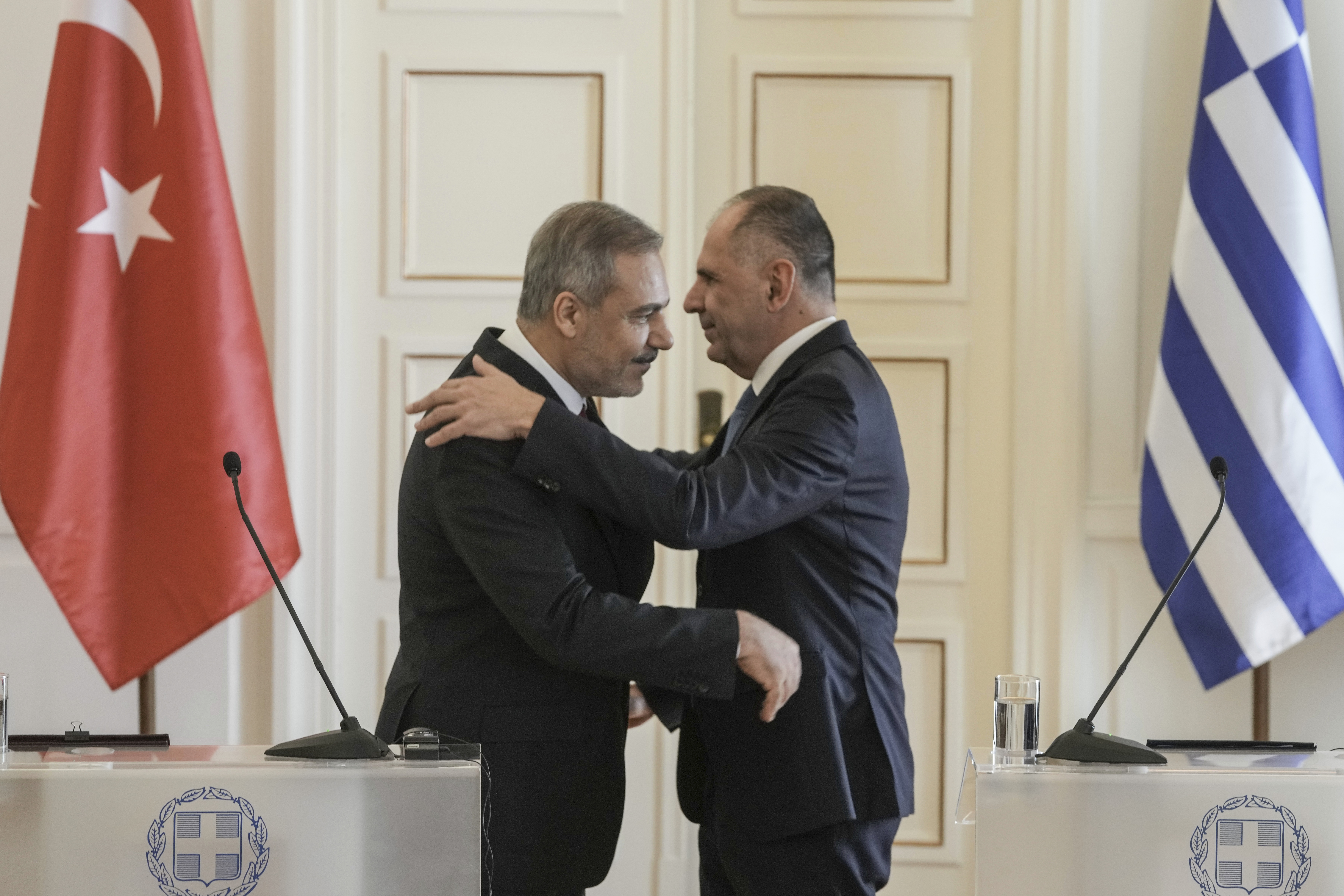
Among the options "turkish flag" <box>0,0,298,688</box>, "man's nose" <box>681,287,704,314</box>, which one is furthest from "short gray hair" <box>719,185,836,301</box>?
"turkish flag" <box>0,0,298,688</box>

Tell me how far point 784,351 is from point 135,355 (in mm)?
1600

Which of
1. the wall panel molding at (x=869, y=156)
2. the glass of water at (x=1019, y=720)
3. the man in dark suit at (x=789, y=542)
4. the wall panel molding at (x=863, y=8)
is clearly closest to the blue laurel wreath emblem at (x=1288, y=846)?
the glass of water at (x=1019, y=720)

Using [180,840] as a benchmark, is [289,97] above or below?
above

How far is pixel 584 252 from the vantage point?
6.54ft

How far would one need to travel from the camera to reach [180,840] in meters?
1.46

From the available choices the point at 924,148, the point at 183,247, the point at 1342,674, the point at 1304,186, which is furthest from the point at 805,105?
the point at 1342,674

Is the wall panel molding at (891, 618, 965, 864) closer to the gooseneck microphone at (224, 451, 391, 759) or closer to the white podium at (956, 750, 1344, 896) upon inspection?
the white podium at (956, 750, 1344, 896)

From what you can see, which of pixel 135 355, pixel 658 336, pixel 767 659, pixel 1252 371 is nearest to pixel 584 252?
pixel 658 336

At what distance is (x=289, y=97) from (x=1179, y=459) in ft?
7.91

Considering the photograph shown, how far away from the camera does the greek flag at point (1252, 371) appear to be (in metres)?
2.90

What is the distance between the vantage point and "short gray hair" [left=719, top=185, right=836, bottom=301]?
2248 mm

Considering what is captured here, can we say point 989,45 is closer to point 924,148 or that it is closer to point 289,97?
point 924,148

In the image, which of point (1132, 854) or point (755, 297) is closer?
point (1132, 854)

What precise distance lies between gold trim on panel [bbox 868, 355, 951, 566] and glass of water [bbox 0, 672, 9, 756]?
2291 millimetres
